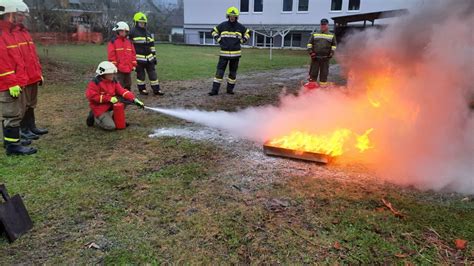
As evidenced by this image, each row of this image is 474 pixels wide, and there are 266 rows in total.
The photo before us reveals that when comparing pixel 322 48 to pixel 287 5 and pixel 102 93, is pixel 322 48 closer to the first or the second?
pixel 102 93

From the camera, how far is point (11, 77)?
4695mm

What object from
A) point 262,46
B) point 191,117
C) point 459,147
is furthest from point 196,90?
point 262,46

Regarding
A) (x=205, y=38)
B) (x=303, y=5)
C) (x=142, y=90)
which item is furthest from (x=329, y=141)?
(x=205, y=38)

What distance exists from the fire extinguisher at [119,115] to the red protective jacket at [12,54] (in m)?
1.55

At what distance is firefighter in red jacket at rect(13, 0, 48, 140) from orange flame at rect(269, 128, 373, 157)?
12.5 ft

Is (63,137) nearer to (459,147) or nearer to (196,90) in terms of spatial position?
(196,90)

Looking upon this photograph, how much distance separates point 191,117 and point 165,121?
0.55 meters

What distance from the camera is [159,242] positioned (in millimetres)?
3084

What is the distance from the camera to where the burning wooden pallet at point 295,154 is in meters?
4.75

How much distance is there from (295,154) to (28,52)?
422 centimetres

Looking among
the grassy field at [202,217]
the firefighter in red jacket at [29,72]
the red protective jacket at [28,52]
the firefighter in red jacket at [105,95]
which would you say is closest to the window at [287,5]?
the firefighter in red jacket at [105,95]

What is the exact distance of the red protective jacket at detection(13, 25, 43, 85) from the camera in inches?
197

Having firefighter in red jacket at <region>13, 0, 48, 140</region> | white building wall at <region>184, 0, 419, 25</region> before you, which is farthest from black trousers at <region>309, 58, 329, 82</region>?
white building wall at <region>184, 0, 419, 25</region>

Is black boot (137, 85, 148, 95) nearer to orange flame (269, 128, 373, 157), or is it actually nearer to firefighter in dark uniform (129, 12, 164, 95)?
firefighter in dark uniform (129, 12, 164, 95)
